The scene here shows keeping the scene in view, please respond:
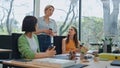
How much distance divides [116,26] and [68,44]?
87.4 inches

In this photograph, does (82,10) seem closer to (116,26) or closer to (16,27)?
(116,26)

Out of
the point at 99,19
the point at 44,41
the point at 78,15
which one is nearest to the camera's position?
the point at 44,41

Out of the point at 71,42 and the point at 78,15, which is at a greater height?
the point at 78,15

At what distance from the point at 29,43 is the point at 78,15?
3462mm

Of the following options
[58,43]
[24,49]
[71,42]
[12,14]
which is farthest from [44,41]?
[12,14]

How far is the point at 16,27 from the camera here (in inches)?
221

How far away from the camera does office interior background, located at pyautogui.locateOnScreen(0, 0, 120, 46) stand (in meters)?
5.41


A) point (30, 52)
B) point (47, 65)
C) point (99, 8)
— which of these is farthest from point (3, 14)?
point (47, 65)

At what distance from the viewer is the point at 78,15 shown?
5.70m

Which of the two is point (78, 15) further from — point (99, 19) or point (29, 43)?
point (29, 43)

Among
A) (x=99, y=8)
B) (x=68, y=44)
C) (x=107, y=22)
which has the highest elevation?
(x=99, y=8)

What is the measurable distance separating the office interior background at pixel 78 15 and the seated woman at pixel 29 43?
9.75ft

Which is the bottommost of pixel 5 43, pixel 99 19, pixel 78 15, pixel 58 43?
pixel 5 43

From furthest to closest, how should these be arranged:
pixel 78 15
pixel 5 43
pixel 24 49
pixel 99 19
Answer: pixel 78 15 < pixel 99 19 < pixel 5 43 < pixel 24 49
